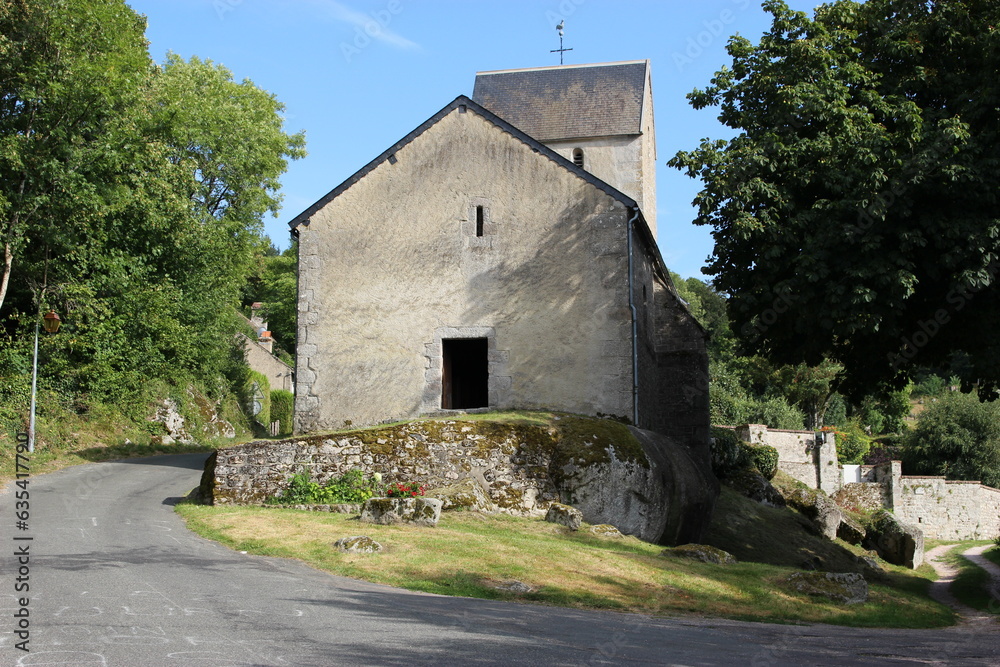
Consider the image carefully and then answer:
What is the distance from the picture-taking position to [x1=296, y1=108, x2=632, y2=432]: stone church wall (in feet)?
57.1

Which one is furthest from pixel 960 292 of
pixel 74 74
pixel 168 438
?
pixel 168 438

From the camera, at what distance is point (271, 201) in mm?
35688

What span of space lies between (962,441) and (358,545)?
132ft

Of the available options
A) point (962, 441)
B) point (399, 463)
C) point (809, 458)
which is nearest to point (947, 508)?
point (809, 458)

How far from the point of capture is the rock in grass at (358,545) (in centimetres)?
1119

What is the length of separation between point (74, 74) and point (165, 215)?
576 centimetres

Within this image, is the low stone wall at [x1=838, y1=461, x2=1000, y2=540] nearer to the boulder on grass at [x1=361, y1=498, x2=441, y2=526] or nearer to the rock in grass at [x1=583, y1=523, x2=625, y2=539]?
the rock in grass at [x1=583, y1=523, x2=625, y2=539]

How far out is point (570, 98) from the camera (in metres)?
29.7

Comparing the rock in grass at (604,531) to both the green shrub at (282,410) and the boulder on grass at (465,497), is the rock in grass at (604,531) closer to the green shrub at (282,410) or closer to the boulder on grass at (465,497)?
the boulder on grass at (465,497)

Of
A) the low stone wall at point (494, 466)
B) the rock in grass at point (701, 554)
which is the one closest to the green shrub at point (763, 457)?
the low stone wall at point (494, 466)

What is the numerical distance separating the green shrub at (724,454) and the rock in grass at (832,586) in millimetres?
13269

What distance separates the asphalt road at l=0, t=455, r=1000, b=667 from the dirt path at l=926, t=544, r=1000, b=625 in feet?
9.64

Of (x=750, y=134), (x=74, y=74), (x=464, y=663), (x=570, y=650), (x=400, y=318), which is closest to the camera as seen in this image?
(x=464, y=663)

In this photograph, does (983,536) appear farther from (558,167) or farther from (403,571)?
(403,571)
